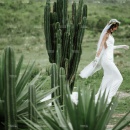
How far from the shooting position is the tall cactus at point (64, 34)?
42.8 ft

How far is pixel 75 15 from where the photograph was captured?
13.7 meters

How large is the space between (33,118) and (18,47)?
15.3m

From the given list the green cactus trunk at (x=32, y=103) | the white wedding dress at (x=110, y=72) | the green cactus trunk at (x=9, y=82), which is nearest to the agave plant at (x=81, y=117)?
the green cactus trunk at (x=32, y=103)

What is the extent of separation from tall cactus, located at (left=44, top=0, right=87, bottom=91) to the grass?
16.5ft

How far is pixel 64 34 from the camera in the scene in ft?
43.1

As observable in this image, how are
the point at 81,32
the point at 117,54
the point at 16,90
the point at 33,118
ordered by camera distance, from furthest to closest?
the point at 117,54 < the point at 81,32 < the point at 16,90 < the point at 33,118

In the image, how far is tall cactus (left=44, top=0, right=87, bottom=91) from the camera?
42.8 ft

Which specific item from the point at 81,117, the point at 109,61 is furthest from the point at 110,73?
the point at 81,117

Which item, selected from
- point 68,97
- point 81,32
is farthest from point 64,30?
point 68,97

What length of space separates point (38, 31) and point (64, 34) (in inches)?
451

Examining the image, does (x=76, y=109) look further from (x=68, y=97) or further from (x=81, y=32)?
(x=81, y=32)

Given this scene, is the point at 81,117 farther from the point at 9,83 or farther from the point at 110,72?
the point at 110,72

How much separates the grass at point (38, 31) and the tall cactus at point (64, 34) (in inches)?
198

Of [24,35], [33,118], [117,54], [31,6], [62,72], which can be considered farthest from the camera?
[31,6]
